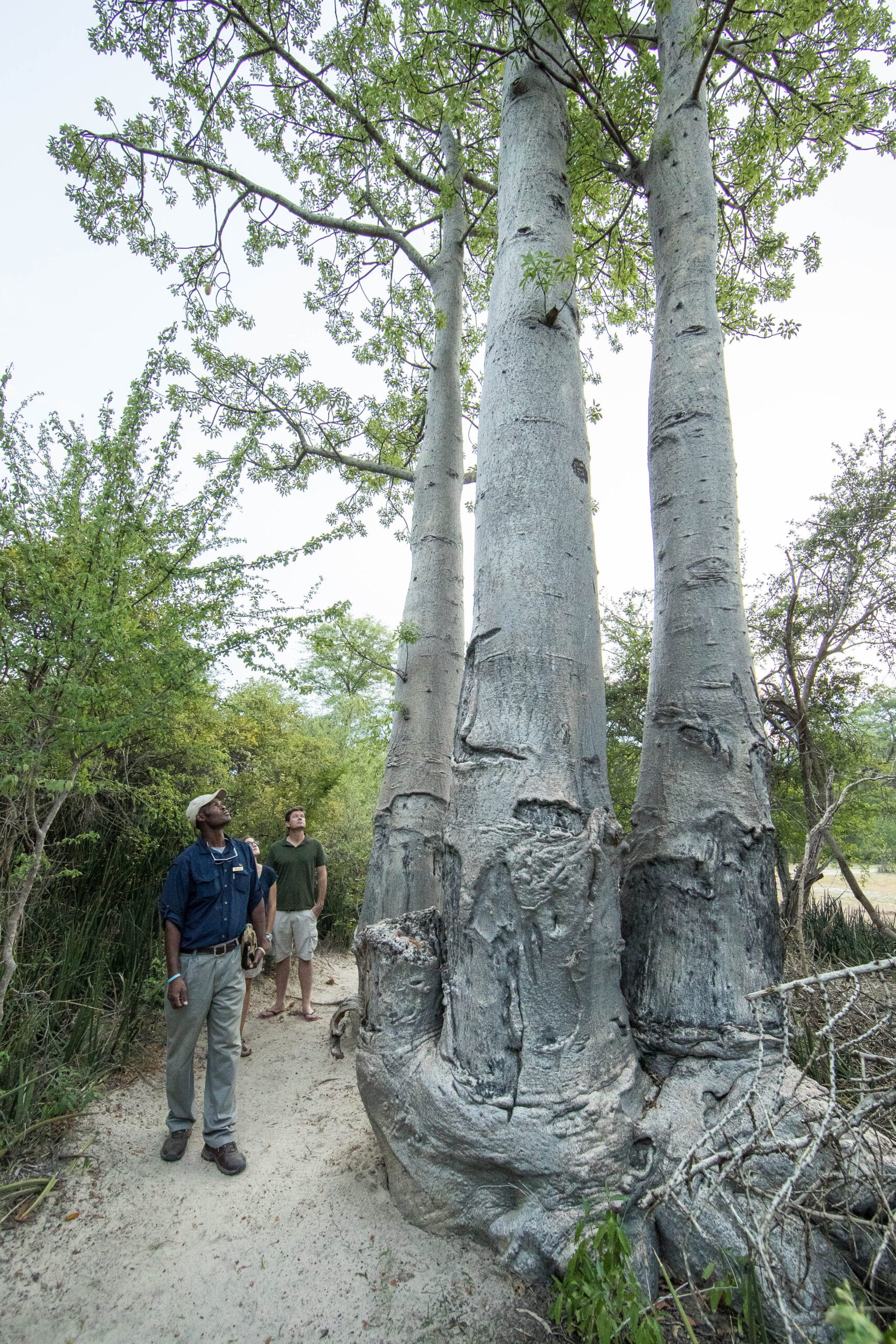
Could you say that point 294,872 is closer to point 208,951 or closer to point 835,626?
point 208,951

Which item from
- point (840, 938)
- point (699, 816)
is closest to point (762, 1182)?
point (699, 816)

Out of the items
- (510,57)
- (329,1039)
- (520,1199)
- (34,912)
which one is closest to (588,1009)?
(520,1199)

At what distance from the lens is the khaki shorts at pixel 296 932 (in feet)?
14.7

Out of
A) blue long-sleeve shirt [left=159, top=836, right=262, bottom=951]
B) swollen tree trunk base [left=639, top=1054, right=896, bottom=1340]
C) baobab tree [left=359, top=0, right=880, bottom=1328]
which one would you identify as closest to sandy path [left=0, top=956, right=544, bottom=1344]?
baobab tree [left=359, top=0, right=880, bottom=1328]

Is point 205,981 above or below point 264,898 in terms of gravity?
below

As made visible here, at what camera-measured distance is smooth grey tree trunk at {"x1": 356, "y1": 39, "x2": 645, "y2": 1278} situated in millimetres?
1831

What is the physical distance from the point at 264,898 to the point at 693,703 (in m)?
2.44

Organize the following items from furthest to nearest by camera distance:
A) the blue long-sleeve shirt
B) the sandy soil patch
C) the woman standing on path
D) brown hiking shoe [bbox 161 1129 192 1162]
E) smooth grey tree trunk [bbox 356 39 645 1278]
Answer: the sandy soil patch, the woman standing on path, the blue long-sleeve shirt, brown hiking shoe [bbox 161 1129 192 1162], smooth grey tree trunk [bbox 356 39 645 1278]

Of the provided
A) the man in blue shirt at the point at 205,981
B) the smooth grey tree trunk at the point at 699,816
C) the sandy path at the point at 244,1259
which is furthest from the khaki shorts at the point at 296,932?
the smooth grey tree trunk at the point at 699,816

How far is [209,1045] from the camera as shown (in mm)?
2701

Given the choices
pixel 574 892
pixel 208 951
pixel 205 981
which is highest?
pixel 574 892

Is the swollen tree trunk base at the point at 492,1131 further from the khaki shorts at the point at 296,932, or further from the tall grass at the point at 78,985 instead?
the khaki shorts at the point at 296,932

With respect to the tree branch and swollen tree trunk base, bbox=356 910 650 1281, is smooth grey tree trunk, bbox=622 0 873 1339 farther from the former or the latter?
the tree branch

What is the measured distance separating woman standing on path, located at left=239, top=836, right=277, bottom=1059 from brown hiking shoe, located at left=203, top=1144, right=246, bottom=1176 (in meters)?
0.60
